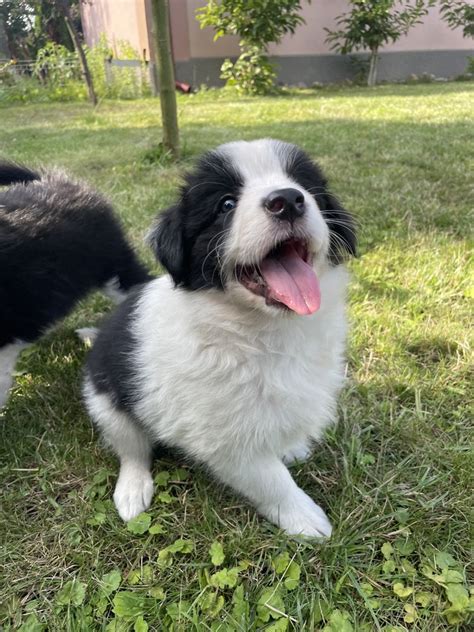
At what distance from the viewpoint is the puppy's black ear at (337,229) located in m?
1.63

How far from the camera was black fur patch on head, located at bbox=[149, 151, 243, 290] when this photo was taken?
4.81 ft

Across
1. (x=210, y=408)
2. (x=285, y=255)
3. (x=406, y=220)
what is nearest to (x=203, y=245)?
(x=285, y=255)

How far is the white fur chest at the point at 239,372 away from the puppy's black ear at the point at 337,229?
2.7 inches

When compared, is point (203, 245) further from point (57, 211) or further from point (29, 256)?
point (57, 211)

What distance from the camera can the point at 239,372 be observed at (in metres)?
1.50

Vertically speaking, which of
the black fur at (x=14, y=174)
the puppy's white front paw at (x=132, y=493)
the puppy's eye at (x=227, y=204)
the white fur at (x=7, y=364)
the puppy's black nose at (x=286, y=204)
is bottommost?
the puppy's white front paw at (x=132, y=493)

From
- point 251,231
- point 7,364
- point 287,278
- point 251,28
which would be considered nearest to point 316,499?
point 287,278

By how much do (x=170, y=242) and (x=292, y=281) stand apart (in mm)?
371

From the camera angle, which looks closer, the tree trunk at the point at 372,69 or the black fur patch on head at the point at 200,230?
the black fur patch on head at the point at 200,230

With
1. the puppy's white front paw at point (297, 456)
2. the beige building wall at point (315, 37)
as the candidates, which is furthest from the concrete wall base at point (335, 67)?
the puppy's white front paw at point (297, 456)

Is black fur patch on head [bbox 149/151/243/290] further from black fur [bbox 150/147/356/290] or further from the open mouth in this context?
the open mouth

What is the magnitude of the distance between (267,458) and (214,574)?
374 mm

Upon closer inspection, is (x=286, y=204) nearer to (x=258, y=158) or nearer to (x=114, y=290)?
(x=258, y=158)

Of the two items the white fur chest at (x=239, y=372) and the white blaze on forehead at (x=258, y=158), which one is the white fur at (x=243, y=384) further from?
the white blaze on forehead at (x=258, y=158)
